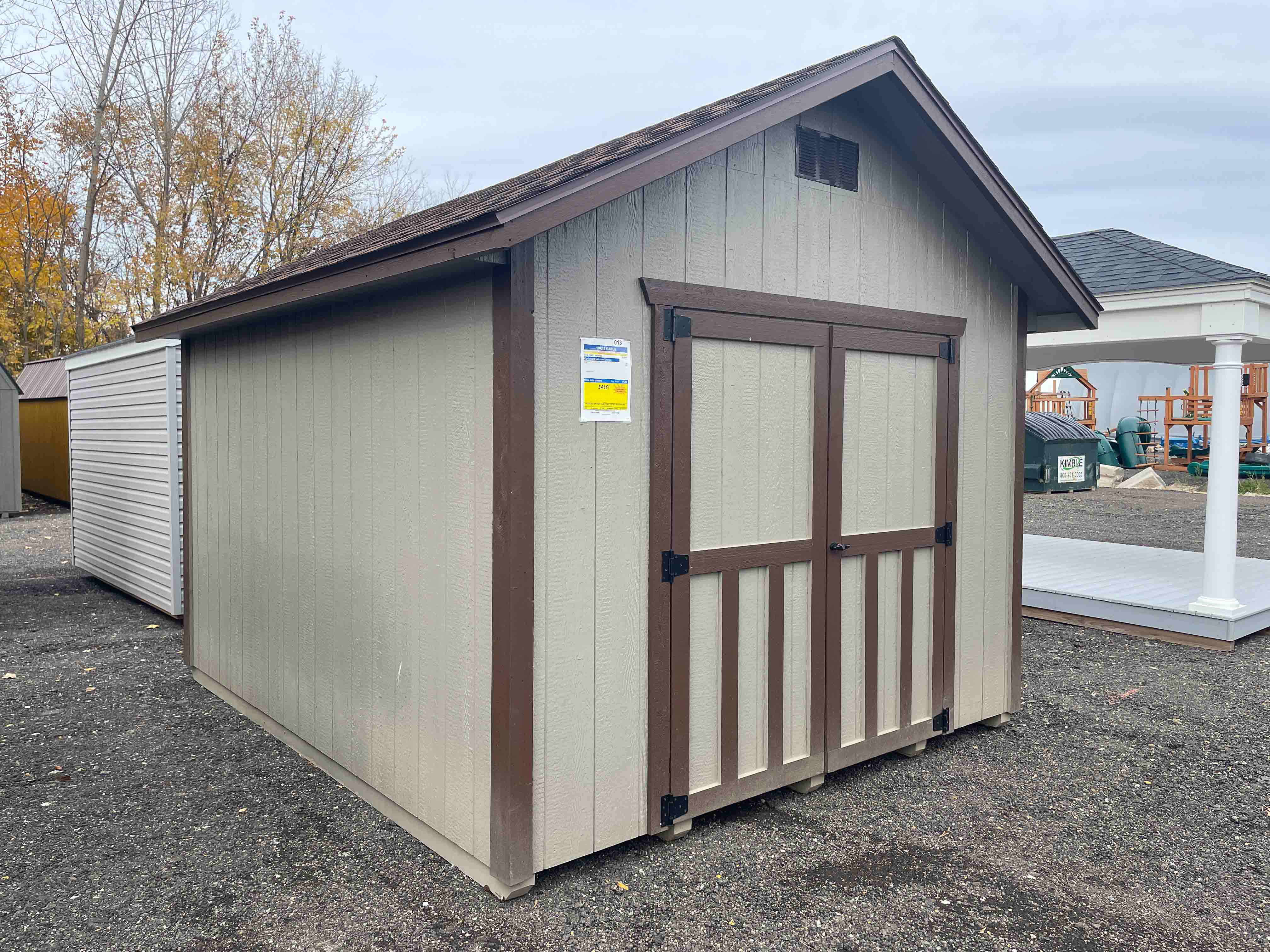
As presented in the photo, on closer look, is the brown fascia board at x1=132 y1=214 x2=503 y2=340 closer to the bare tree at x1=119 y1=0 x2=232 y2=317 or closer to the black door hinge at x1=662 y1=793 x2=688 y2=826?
the black door hinge at x1=662 y1=793 x2=688 y2=826

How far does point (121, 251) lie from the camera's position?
18.7 meters

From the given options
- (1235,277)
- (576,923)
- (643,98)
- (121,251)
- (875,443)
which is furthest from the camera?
(643,98)

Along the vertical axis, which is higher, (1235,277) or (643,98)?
(643,98)

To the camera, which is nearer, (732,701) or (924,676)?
(732,701)

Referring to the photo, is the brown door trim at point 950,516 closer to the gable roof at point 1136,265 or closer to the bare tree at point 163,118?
the gable roof at point 1136,265

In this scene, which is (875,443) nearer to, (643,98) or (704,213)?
(704,213)

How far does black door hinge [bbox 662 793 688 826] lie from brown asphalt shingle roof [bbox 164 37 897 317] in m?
2.17

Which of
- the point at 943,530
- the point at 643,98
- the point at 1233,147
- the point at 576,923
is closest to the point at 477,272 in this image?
the point at 576,923

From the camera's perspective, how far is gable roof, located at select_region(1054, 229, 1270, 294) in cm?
655

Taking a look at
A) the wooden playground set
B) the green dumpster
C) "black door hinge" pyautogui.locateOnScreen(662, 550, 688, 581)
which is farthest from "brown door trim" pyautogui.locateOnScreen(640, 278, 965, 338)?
the wooden playground set

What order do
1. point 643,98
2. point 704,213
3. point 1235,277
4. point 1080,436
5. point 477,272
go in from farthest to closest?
point 643,98
point 1080,436
point 1235,277
point 704,213
point 477,272

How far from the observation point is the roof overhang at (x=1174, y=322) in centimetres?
628

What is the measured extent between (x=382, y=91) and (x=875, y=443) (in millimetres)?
18987

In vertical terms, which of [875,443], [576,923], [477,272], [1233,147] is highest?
[1233,147]
